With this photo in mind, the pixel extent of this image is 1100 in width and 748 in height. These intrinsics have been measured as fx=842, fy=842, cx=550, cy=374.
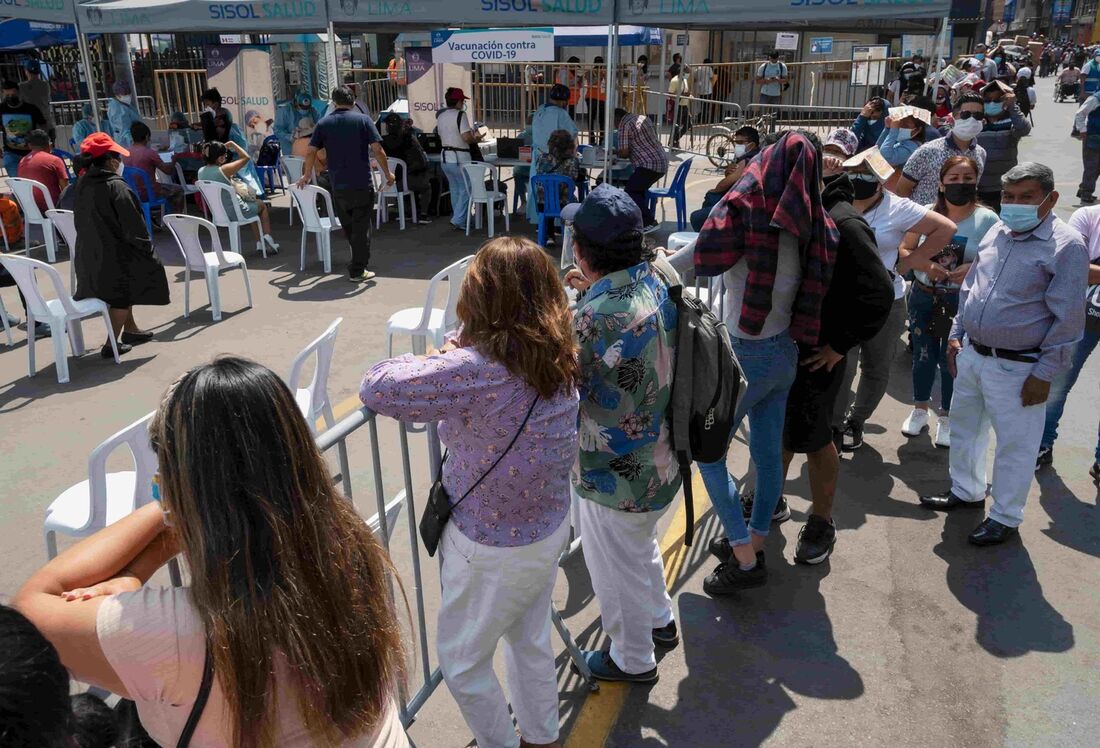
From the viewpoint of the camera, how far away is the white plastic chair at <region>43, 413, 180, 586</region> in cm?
336

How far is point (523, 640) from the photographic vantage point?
8.06 feet

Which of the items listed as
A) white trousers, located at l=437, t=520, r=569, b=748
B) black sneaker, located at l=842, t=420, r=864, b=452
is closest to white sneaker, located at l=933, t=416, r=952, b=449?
black sneaker, located at l=842, t=420, r=864, b=452

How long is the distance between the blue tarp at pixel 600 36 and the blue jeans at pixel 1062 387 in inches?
396

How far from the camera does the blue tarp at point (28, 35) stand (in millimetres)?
17219

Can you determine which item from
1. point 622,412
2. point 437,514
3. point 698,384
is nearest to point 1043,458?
point 698,384

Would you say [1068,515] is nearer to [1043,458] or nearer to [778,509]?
[1043,458]

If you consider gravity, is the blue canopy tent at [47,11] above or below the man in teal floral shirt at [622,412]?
above

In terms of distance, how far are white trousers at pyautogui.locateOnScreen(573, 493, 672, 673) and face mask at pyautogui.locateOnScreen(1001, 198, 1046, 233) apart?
2230 millimetres

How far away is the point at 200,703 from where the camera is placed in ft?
4.44

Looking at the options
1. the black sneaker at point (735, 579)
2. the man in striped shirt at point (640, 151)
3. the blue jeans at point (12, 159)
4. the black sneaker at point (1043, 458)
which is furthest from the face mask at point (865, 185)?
the blue jeans at point (12, 159)

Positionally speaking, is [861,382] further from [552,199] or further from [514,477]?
[552,199]

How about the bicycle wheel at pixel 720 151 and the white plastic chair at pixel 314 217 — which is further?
the bicycle wheel at pixel 720 151

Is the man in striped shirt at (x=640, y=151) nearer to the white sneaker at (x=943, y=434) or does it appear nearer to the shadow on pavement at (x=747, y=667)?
the white sneaker at (x=943, y=434)

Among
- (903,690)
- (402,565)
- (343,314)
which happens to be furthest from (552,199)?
(903,690)
